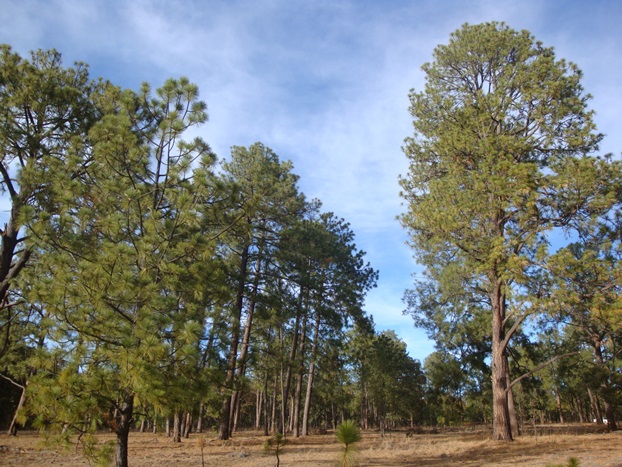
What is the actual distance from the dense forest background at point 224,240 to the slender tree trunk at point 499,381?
66mm

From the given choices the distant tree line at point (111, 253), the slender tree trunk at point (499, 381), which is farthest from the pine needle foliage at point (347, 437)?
the slender tree trunk at point (499, 381)

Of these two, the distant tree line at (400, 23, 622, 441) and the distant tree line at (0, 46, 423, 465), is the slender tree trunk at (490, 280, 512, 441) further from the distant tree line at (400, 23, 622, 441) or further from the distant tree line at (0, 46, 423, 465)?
the distant tree line at (0, 46, 423, 465)

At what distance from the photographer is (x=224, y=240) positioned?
930 cm

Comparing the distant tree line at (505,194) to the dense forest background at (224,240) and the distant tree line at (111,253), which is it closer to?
the dense forest background at (224,240)

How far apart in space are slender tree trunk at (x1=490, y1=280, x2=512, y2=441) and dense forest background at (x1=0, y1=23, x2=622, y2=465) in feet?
0.22

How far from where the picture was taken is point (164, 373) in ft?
19.5

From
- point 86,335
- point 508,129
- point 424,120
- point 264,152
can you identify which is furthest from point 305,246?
point 86,335

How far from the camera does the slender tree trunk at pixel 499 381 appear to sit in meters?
12.2

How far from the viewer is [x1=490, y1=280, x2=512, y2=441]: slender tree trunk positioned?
40.0ft

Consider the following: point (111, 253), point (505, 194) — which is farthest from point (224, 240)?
point (505, 194)

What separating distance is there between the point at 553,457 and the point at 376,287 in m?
12.6

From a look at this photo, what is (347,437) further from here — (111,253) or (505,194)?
(505,194)

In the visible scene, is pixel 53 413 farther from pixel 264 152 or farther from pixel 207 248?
pixel 264 152

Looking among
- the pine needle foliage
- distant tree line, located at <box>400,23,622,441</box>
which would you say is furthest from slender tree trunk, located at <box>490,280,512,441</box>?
the pine needle foliage
